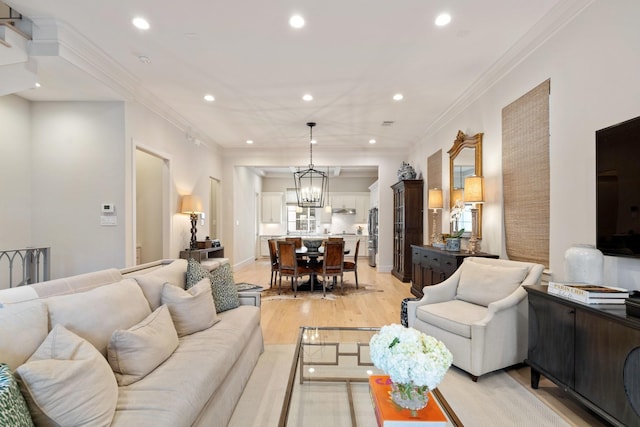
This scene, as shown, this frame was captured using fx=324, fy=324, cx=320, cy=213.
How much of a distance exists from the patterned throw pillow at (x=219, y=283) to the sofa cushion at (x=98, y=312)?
714 millimetres

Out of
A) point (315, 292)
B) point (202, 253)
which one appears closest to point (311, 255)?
point (315, 292)

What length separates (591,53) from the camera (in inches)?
92.5

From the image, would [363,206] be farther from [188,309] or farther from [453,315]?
[188,309]

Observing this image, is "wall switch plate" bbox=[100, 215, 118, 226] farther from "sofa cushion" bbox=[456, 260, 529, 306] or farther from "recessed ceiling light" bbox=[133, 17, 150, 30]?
"sofa cushion" bbox=[456, 260, 529, 306]

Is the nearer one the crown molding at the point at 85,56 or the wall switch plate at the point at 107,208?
the crown molding at the point at 85,56

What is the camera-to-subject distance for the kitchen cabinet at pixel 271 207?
427 inches

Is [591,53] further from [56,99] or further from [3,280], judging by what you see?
[3,280]

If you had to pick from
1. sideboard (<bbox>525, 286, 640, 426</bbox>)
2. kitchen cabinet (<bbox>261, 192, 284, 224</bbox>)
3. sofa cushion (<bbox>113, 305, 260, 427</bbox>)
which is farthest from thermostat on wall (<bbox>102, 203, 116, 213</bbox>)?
kitchen cabinet (<bbox>261, 192, 284, 224</bbox>)

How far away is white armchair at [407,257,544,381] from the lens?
251cm

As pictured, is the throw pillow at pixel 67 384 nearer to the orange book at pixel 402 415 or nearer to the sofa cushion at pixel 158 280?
the sofa cushion at pixel 158 280

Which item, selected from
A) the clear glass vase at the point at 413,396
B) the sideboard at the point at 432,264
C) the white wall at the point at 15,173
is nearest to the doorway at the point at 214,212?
the white wall at the point at 15,173

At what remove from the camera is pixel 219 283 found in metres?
2.89

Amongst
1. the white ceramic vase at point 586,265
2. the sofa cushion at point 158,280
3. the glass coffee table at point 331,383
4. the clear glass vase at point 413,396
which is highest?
the white ceramic vase at point 586,265

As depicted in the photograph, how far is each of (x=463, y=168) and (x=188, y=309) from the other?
12.9 feet
